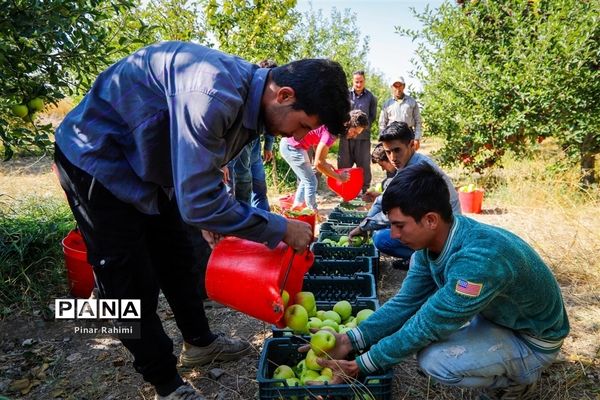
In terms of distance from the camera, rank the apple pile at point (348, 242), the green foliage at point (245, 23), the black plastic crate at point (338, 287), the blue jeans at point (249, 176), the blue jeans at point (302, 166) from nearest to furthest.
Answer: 1. the black plastic crate at point (338, 287)
2. the apple pile at point (348, 242)
3. the blue jeans at point (249, 176)
4. the blue jeans at point (302, 166)
5. the green foliage at point (245, 23)

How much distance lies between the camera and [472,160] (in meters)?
6.97

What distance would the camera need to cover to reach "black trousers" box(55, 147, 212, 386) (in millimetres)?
1832

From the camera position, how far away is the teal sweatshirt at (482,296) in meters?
1.68

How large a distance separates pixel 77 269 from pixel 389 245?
2328mm

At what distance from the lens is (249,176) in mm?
4184

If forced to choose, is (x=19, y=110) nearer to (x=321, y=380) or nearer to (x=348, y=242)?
(x=321, y=380)

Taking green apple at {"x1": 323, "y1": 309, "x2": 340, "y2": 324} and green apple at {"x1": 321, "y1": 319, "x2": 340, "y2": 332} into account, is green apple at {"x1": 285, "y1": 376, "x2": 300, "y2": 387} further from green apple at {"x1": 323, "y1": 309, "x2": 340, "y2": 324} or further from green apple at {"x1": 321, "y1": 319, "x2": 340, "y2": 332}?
green apple at {"x1": 323, "y1": 309, "x2": 340, "y2": 324}

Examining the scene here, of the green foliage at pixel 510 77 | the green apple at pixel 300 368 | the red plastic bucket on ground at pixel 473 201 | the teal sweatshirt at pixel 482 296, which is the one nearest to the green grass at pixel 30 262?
the green apple at pixel 300 368

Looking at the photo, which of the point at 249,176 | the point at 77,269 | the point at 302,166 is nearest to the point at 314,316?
the point at 77,269

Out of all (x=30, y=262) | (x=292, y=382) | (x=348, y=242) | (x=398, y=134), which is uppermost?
(x=398, y=134)

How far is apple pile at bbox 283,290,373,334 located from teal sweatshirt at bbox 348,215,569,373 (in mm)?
403

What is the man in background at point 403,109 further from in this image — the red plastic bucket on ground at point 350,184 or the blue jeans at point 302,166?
the blue jeans at point 302,166

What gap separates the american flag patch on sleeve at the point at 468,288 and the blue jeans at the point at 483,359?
0.33m

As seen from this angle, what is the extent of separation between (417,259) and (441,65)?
577 centimetres
